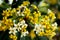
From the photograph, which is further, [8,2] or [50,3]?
[50,3]

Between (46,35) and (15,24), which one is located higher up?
(15,24)

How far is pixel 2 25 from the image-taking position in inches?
74.7

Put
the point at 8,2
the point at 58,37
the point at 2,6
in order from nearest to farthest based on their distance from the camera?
the point at 2,6
the point at 8,2
the point at 58,37

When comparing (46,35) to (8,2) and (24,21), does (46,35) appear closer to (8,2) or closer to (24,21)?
(24,21)

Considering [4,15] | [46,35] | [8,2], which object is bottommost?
[46,35]

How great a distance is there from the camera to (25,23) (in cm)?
190

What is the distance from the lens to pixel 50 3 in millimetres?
3127

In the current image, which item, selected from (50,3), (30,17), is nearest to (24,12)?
(30,17)

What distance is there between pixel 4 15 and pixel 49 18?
1.39 feet

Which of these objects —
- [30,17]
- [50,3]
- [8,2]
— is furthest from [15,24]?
[50,3]

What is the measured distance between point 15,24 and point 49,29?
317mm

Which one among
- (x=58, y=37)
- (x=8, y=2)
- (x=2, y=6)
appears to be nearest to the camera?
(x=2, y=6)

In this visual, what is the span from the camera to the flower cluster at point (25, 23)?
72.9 inches

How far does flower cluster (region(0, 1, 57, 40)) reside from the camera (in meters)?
1.85
